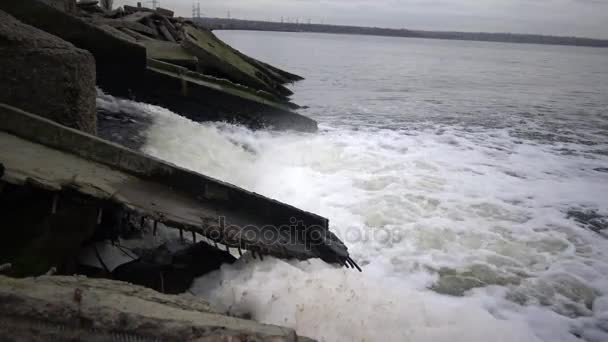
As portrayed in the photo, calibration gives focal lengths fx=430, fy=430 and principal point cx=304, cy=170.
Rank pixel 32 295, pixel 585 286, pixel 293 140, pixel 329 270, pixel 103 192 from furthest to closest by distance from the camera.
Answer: pixel 293 140
pixel 585 286
pixel 329 270
pixel 103 192
pixel 32 295

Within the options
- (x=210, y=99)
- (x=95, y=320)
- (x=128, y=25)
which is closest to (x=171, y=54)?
(x=210, y=99)

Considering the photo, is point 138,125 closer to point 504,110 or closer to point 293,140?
point 293,140

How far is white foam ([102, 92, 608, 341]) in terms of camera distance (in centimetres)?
296

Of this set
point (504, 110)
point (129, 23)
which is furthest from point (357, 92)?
point (129, 23)

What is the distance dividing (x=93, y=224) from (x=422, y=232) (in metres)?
3.28

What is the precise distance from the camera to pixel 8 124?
2.46 meters

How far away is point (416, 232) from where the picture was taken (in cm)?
461

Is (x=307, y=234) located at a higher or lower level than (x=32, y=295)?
lower

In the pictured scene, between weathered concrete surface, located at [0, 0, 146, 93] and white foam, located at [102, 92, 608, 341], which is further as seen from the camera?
weathered concrete surface, located at [0, 0, 146, 93]

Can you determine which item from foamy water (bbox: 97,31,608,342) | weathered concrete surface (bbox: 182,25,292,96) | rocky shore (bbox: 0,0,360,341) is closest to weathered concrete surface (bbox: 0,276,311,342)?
rocky shore (bbox: 0,0,360,341)

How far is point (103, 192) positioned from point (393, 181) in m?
4.48

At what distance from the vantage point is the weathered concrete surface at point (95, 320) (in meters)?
1.49

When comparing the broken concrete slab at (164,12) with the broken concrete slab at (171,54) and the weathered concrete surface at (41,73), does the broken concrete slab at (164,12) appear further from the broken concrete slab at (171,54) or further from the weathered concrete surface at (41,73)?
the weathered concrete surface at (41,73)

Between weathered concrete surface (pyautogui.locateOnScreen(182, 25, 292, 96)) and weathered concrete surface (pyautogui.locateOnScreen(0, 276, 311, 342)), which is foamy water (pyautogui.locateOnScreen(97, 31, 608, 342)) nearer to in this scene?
weathered concrete surface (pyautogui.locateOnScreen(0, 276, 311, 342))
